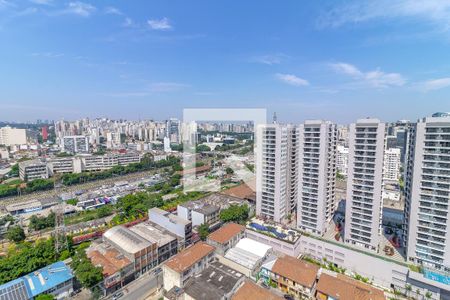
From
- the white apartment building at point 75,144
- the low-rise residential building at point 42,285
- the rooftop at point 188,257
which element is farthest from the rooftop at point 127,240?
the white apartment building at point 75,144

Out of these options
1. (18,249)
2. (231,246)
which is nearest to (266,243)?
(231,246)

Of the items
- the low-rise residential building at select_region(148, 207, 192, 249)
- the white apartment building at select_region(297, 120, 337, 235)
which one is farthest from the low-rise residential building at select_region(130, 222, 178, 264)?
the white apartment building at select_region(297, 120, 337, 235)

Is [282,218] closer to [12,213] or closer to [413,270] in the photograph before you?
[413,270]

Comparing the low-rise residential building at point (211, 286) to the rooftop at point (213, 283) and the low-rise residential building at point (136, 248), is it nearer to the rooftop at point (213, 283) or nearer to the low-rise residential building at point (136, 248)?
the rooftop at point (213, 283)

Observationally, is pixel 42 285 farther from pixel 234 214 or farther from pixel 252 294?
pixel 234 214

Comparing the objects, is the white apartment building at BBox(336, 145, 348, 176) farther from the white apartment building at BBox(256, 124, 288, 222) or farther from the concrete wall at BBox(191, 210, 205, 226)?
the concrete wall at BBox(191, 210, 205, 226)

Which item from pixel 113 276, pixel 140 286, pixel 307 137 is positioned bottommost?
pixel 140 286
